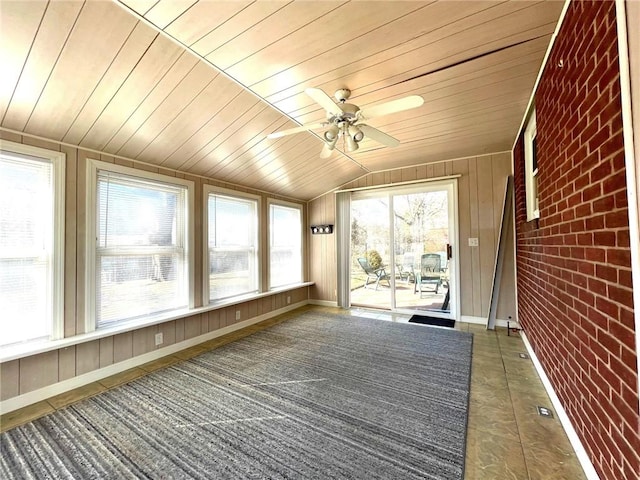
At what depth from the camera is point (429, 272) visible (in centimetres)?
460

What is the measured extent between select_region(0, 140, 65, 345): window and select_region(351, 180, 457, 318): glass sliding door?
4.19 metres

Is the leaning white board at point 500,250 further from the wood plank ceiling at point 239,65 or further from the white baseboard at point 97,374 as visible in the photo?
the white baseboard at point 97,374

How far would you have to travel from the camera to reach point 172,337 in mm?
3219

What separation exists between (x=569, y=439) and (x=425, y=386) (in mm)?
939

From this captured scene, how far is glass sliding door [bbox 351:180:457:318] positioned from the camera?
4.46m

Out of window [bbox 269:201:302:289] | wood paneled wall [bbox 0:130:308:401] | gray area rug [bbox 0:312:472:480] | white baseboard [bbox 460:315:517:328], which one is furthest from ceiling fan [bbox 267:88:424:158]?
white baseboard [bbox 460:315:517:328]

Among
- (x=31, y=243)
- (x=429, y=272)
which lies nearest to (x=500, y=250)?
(x=429, y=272)

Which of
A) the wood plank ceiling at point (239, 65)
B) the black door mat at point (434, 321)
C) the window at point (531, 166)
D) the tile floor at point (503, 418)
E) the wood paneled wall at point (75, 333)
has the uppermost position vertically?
the wood plank ceiling at point (239, 65)

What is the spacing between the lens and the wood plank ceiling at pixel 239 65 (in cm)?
153

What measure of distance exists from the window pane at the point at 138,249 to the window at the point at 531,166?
410 centimetres

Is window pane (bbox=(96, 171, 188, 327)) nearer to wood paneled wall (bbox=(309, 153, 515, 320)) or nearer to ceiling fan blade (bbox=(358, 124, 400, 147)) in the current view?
ceiling fan blade (bbox=(358, 124, 400, 147))

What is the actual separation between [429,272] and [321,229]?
2.24 meters

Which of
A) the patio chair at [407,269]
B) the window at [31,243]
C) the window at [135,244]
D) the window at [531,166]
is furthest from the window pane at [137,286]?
the window at [531,166]

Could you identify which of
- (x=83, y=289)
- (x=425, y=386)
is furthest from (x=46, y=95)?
(x=425, y=386)
